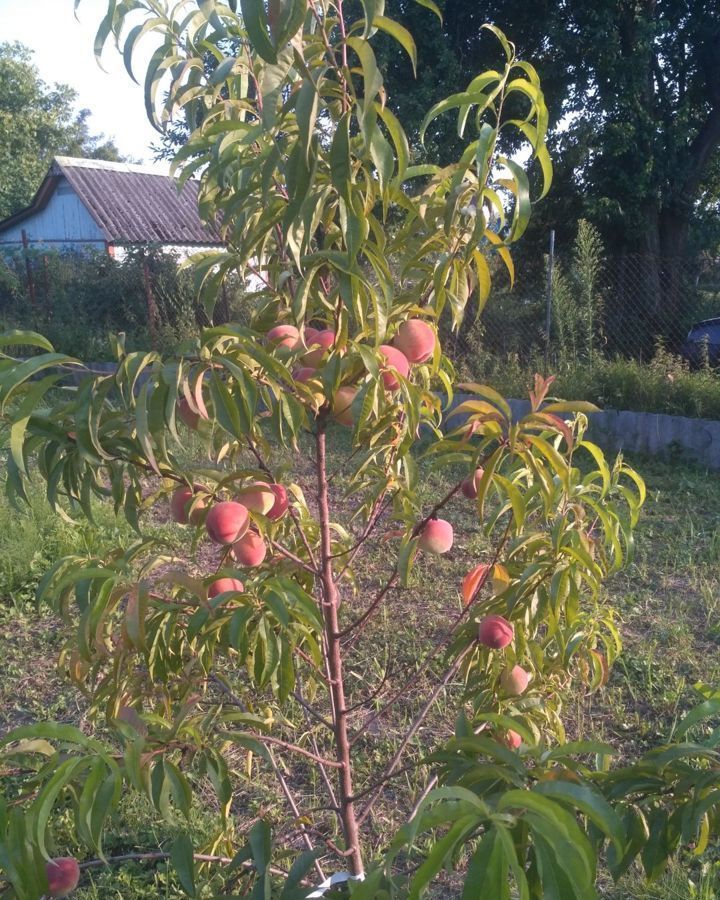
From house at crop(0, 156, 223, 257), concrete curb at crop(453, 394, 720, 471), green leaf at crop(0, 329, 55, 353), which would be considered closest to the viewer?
green leaf at crop(0, 329, 55, 353)

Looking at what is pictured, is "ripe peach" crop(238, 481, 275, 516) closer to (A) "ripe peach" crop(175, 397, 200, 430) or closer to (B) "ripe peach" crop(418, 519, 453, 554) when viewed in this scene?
(A) "ripe peach" crop(175, 397, 200, 430)

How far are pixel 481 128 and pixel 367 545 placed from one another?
333 centimetres

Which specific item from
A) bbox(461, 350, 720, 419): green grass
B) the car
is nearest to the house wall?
bbox(461, 350, 720, 419): green grass

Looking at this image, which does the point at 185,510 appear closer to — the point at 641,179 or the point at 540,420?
the point at 540,420

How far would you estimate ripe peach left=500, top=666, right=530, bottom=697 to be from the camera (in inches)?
55.8

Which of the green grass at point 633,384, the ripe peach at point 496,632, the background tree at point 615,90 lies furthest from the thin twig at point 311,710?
the background tree at point 615,90

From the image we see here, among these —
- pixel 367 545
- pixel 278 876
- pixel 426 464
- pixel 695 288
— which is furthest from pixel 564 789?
pixel 695 288

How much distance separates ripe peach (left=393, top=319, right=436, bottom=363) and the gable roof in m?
15.8

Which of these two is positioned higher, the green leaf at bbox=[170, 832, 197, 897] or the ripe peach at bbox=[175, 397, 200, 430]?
the ripe peach at bbox=[175, 397, 200, 430]

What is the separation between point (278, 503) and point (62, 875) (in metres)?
0.62

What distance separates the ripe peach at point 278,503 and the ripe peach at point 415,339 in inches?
11.8

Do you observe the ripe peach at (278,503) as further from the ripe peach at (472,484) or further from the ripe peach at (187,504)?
the ripe peach at (472,484)

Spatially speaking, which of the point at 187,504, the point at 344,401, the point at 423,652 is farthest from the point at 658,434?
the point at 187,504

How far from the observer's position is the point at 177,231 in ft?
55.8
